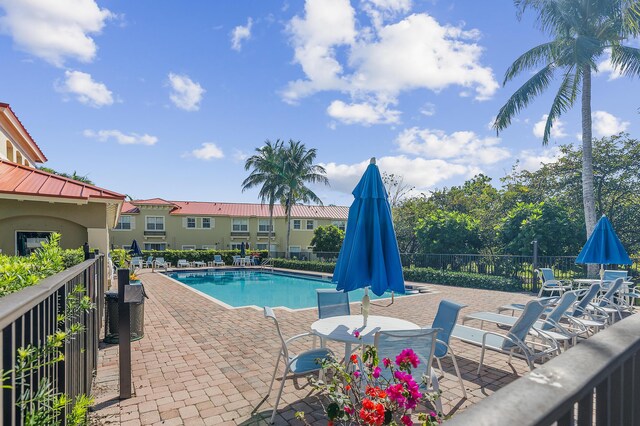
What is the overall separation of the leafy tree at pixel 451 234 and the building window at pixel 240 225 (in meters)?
24.2

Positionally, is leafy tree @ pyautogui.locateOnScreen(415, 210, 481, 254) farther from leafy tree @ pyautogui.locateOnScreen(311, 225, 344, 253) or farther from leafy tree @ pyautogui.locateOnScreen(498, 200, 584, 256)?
leafy tree @ pyautogui.locateOnScreen(311, 225, 344, 253)

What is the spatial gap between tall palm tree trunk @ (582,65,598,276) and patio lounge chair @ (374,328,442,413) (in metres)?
13.7

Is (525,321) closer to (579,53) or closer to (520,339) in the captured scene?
(520,339)

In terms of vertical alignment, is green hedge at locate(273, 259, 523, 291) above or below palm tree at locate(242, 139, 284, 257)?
below

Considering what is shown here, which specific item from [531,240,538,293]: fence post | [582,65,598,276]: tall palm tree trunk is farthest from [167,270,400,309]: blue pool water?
[582,65,598,276]: tall palm tree trunk

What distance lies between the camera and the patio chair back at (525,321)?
4.57m

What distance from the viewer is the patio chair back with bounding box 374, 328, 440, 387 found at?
10.8 ft

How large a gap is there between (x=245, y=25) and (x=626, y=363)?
1297 centimetres

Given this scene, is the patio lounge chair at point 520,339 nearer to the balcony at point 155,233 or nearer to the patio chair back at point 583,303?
the patio chair back at point 583,303

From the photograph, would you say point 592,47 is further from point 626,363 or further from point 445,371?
point 626,363

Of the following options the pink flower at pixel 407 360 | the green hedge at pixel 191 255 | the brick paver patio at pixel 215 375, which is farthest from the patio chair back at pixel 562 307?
the green hedge at pixel 191 255

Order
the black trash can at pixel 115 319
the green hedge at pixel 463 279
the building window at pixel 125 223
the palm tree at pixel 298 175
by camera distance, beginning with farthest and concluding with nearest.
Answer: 1. the building window at pixel 125 223
2. the palm tree at pixel 298 175
3. the green hedge at pixel 463 279
4. the black trash can at pixel 115 319

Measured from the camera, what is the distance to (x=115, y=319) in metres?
6.36

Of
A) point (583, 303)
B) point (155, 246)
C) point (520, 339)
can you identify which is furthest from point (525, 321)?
point (155, 246)
